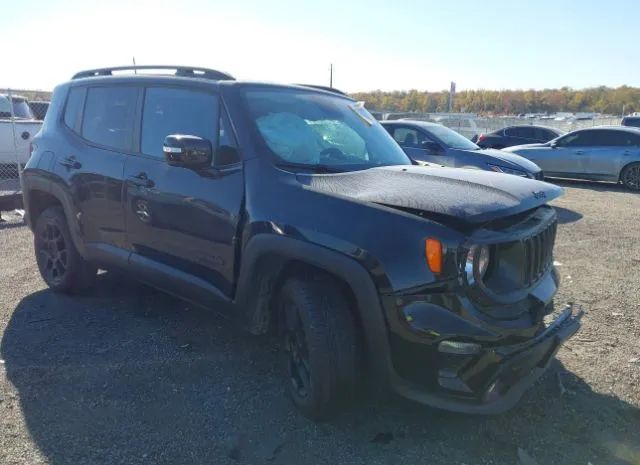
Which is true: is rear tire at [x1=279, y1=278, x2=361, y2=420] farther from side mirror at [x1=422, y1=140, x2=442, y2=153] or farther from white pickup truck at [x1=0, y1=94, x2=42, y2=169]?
white pickup truck at [x1=0, y1=94, x2=42, y2=169]

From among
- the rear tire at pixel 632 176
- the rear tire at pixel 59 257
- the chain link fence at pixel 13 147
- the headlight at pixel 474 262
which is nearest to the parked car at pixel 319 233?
the headlight at pixel 474 262

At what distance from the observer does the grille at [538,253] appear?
288cm

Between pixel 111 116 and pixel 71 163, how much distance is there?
55 cm

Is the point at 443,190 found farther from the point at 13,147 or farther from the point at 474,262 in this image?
the point at 13,147

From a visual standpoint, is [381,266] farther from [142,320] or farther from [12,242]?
[12,242]

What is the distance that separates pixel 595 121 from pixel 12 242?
41.9 m

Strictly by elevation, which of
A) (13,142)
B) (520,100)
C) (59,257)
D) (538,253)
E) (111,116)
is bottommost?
(59,257)

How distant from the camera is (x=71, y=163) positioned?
14.8 ft

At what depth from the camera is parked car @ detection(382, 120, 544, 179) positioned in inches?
372

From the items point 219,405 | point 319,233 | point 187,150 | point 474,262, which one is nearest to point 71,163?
point 187,150

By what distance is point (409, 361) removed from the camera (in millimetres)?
2664

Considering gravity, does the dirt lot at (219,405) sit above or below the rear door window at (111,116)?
below

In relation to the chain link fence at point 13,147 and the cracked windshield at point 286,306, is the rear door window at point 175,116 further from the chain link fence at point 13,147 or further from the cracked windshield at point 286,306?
the chain link fence at point 13,147

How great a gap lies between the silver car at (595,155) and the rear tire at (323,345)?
41.8 ft
